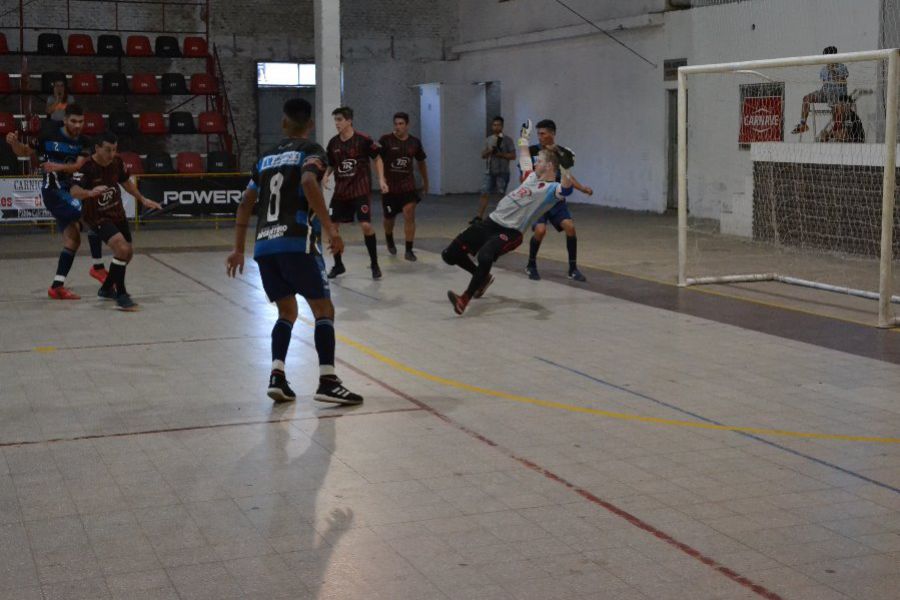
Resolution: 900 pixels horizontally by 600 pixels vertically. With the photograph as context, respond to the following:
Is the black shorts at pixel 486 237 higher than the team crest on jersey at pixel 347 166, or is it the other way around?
the team crest on jersey at pixel 347 166

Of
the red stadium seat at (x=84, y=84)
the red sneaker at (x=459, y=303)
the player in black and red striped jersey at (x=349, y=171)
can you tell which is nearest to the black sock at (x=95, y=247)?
the player in black and red striped jersey at (x=349, y=171)

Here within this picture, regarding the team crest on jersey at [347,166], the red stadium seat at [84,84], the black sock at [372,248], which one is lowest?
the black sock at [372,248]

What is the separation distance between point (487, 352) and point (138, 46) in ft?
64.9

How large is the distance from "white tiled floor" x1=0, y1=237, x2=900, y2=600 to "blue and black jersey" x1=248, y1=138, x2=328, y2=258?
1089 millimetres

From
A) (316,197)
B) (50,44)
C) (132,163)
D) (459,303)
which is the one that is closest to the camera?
(316,197)

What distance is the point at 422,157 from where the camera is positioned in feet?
53.7

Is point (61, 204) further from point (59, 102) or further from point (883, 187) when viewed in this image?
point (59, 102)

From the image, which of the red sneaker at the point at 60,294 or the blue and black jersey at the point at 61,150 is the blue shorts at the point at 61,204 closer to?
the blue and black jersey at the point at 61,150

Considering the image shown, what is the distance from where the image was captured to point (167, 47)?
27562mm

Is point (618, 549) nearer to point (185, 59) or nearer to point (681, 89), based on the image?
point (681, 89)

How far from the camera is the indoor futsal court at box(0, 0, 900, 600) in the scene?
5281 mm

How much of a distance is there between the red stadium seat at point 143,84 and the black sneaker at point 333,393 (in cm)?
1999

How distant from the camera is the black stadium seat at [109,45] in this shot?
1044 inches

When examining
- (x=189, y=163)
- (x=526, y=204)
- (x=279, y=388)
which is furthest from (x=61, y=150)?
(x=189, y=163)
